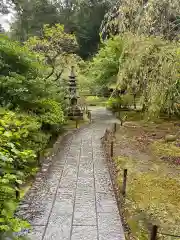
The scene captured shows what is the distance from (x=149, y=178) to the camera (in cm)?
824

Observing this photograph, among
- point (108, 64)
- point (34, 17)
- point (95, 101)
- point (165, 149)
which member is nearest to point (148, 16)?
point (165, 149)

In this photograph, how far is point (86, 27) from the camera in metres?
35.1

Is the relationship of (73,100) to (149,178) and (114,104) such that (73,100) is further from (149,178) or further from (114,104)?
(149,178)

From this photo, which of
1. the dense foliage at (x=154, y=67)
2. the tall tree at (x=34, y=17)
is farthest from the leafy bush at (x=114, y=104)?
the tall tree at (x=34, y=17)

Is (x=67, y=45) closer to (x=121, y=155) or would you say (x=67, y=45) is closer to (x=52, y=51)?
(x=52, y=51)

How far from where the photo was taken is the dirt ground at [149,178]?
5.85m

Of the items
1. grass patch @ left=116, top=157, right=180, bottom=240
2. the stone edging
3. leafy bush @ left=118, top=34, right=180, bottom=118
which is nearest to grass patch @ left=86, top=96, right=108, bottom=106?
the stone edging

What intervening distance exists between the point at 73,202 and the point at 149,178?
107 inches

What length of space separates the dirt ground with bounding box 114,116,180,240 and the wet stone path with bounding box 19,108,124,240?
48 centimetres

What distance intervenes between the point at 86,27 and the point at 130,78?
2362cm

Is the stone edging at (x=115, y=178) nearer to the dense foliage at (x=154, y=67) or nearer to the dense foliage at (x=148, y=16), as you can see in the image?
the dense foliage at (x=154, y=67)

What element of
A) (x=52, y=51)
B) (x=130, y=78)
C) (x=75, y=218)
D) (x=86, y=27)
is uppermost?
(x=86, y=27)

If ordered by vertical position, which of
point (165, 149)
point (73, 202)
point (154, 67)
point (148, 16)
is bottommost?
point (73, 202)

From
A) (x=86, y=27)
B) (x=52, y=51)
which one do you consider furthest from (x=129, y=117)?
(x=86, y=27)
